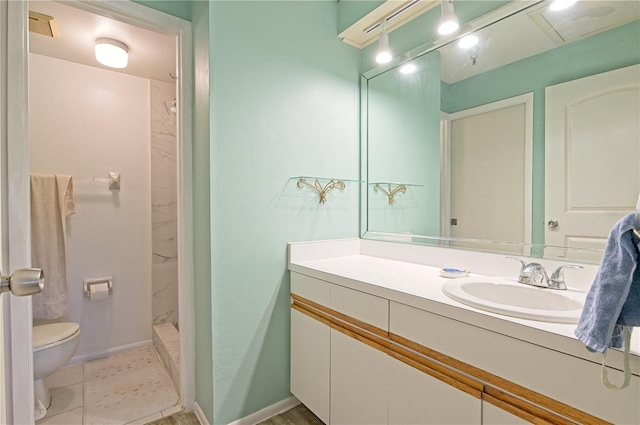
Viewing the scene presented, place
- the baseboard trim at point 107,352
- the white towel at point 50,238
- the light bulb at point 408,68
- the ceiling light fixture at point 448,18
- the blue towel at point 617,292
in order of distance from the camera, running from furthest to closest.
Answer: the baseboard trim at point 107,352 < the white towel at point 50,238 < the light bulb at point 408,68 < the ceiling light fixture at point 448,18 < the blue towel at point 617,292

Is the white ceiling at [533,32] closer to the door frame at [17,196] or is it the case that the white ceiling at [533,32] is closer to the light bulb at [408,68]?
the light bulb at [408,68]

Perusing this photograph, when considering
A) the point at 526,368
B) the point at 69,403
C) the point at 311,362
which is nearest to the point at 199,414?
the point at 311,362

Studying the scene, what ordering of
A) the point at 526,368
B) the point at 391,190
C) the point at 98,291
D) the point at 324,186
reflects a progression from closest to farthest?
the point at 526,368 → the point at 324,186 → the point at 391,190 → the point at 98,291

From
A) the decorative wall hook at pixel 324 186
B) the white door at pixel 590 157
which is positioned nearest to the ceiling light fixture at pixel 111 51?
the decorative wall hook at pixel 324 186

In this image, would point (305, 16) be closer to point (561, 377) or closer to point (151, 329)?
point (561, 377)

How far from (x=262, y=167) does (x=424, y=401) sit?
3.98 ft

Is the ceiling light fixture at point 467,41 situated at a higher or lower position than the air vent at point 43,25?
lower

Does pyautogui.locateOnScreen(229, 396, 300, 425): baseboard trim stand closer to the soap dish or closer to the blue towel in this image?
the soap dish

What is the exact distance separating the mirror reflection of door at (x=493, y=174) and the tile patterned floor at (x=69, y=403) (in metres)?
1.86

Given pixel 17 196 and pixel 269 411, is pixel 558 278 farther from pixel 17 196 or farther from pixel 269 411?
pixel 17 196

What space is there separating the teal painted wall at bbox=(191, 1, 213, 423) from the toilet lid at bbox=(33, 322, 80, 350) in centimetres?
83

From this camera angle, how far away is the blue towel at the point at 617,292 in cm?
61

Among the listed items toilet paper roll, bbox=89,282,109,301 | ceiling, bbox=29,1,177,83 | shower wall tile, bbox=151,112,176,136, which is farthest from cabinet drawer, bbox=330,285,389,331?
shower wall tile, bbox=151,112,176,136

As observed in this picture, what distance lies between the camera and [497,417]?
83 centimetres
